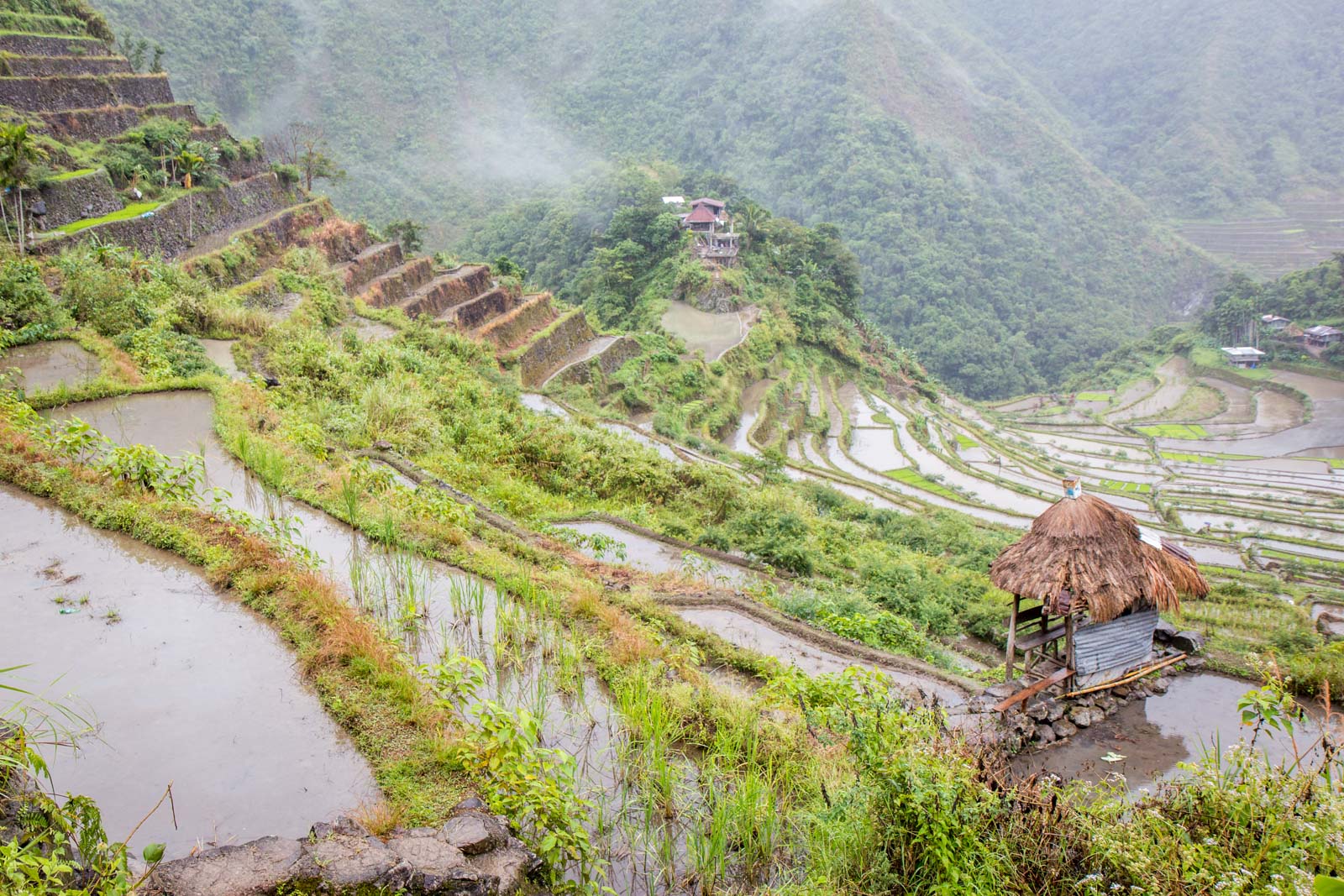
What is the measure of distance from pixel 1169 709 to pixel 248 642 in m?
8.63

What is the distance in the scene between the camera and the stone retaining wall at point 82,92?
19.2 meters

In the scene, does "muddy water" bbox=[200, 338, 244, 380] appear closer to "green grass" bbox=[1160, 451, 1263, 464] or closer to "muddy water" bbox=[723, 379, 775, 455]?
"muddy water" bbox=[723, 379, 775, 455]

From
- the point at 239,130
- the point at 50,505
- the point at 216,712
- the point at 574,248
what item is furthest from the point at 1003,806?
the point at 239,130

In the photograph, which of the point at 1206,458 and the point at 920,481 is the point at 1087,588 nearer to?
the point at 920,481

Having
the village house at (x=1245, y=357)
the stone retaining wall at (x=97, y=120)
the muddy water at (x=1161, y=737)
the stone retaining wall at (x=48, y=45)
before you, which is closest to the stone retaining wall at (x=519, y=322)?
the stone retaining wall at (x=97, y=120)

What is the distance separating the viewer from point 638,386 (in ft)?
92.5

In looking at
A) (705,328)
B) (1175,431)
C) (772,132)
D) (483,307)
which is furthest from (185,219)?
(772,132)

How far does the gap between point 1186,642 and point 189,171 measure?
82.3 ft

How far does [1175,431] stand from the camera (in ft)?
140

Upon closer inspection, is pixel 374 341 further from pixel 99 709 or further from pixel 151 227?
pixel 99 709

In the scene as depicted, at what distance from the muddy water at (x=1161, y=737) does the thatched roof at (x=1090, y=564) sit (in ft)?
3.32

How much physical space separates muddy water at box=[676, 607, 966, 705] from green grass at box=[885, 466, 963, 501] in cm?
1925

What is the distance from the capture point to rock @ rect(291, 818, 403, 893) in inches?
135

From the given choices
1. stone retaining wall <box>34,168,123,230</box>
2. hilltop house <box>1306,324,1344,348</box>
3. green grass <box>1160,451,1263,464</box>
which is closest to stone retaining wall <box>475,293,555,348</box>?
stone retaining wall <box>34,168,123,230</box>
